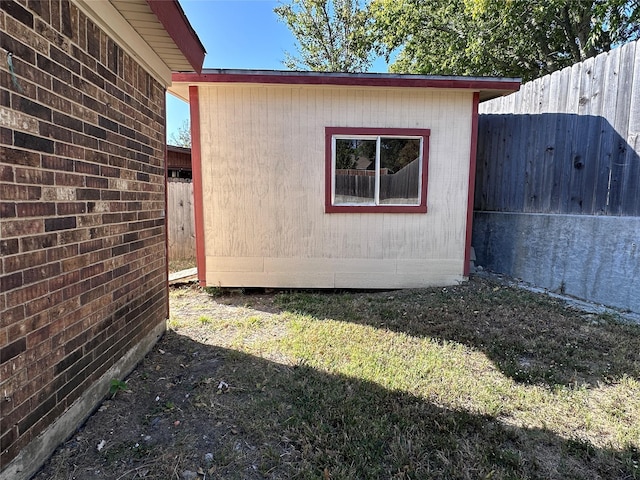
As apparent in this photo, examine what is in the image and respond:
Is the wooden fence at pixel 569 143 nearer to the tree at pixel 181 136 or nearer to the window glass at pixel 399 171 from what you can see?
the window glass at pixel 399 171

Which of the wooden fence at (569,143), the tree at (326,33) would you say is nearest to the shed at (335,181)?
the wooden fence at (569,143)

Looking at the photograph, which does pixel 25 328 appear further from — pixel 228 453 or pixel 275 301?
pixel 275 301

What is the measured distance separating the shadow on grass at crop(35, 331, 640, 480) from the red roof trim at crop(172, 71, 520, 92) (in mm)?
3864

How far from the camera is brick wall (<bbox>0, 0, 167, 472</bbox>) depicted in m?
1.62

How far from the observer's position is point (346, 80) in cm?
489

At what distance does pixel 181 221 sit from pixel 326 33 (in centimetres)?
1462

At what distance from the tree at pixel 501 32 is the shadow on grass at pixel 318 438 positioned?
1063cm

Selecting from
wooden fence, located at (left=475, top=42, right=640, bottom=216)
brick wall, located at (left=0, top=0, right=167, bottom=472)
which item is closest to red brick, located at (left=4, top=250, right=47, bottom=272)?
brick wall, located at (left=0, top=0, right=167, bottom=472)

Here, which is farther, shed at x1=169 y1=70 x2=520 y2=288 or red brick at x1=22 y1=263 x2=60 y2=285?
shed at x1=169 y1=70 x2=520 y2=288

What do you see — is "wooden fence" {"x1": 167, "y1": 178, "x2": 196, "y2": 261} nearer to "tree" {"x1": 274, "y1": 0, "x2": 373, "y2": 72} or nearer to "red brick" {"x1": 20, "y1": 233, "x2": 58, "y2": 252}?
"red brick" {"x1": 20, "y1": 233, "x2": 58, "y2": 252}

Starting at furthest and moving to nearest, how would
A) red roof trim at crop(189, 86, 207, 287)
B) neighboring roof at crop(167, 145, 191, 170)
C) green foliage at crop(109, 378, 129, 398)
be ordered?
1. neighboring roof at crop(167, 145, 191, 170)
2. red roof trim at crop(189, 86, 207, 287)
3. green foliage at crop(109, 378, 129, 398)

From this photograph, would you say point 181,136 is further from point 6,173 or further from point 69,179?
point 6,173

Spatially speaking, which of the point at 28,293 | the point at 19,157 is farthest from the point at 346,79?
the point at 28,293

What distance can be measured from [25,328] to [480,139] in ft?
22.4
